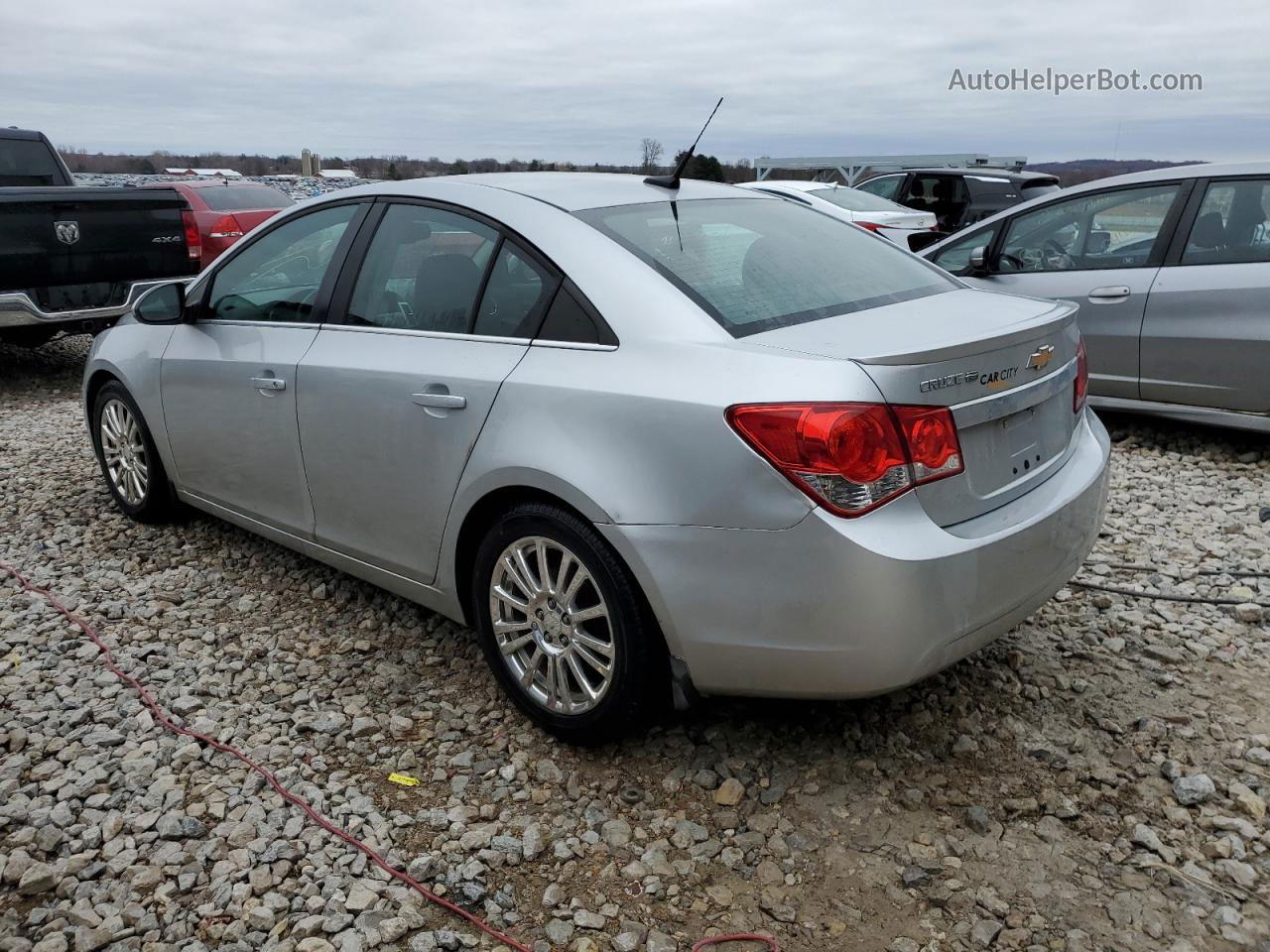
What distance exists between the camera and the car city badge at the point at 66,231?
781 cm

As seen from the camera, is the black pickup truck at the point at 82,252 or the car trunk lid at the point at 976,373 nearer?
the car trunk lid at the point at 976,373

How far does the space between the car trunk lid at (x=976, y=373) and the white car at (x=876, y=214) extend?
923 cm

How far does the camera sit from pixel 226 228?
1025cm

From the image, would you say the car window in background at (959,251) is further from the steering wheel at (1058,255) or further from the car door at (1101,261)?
the steering wheel at (1058,255)

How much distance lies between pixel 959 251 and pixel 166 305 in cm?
513

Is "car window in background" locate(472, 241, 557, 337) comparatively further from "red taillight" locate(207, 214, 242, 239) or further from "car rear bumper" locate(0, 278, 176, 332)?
"red taillight" locate(207, 214, 242, 239)

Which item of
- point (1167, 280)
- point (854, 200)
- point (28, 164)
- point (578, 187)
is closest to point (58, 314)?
point (28, 164)

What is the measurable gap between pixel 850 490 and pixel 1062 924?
1.09m

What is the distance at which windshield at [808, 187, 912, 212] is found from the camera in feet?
44.8

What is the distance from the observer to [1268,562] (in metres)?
4.50

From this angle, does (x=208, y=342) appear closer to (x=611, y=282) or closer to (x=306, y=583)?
(x=306, y=583)

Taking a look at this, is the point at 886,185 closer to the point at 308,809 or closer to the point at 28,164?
the point at 28,164

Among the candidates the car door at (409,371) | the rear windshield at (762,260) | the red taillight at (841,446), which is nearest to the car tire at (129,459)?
the car door at (409,371)

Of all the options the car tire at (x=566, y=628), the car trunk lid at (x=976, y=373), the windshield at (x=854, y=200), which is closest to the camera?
the car trunk lid at (x=976, y=373)
